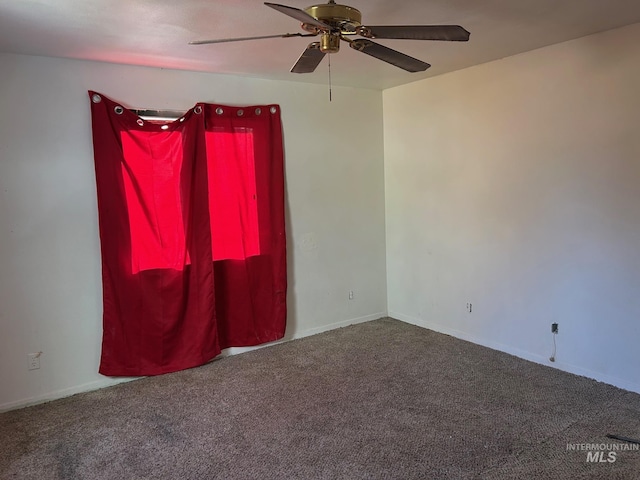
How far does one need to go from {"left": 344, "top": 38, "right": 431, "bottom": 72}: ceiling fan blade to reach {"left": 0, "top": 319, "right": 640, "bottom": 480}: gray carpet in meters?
2.10

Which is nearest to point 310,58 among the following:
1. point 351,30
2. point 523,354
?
point 351,30

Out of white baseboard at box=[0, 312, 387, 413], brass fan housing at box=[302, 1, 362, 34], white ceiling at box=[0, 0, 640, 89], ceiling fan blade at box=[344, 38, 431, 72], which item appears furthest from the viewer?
white baseboard at box=[0, 312, 387, 413]

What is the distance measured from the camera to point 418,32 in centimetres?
203

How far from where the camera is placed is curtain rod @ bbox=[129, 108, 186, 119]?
362cm

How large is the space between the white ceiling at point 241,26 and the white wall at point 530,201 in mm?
342

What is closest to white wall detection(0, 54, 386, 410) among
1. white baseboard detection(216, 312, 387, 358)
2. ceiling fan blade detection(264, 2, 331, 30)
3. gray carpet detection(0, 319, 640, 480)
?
gray carpet detection(0, 319, 640, 480)

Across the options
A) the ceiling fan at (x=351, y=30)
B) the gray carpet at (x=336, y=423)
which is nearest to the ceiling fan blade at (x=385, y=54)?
the ceiling fan at (x=351, y=30)

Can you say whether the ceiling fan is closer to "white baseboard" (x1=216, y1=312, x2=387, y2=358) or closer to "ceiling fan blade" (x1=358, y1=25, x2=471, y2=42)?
"ceiling fan blade" (x1=358, y1=25, x2=471, y2=42)

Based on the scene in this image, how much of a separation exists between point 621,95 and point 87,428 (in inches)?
164

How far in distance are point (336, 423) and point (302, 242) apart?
201 cm

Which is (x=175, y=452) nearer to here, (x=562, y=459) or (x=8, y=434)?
(x=8, y=434)

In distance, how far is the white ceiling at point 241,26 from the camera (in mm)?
2432

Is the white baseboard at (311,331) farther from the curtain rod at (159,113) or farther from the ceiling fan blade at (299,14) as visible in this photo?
the ceiling fan blade at (299,14)

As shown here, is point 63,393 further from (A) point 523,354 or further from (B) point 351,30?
(A) point 523,354
